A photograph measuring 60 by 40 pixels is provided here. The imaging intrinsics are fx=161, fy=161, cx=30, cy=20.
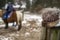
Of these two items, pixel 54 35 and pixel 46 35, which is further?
pixel 46 35

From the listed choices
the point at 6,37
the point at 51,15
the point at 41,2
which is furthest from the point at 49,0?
the point at 51,15

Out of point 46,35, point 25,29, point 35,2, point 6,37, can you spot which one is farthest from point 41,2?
point 46,35

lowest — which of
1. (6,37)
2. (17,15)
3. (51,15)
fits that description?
(6,37)

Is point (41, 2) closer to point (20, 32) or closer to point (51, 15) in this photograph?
point (20, 32)

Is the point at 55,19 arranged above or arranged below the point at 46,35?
above

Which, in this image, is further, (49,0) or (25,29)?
(49,0)

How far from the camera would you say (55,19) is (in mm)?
2104

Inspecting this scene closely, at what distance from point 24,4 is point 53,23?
7012mm

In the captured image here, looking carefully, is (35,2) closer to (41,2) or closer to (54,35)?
(41,2)

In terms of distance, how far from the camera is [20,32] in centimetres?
473

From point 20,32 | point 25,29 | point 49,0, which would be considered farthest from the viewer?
point 49,0

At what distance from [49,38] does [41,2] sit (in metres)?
6.75

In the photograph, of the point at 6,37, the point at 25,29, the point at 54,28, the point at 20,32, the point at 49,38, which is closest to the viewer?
the point at 54,28

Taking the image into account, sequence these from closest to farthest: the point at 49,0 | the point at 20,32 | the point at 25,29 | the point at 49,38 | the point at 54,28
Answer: the point at 54,28
the point at 49,38
the point at 20,32
the point at 25,29
the point at 49,0
